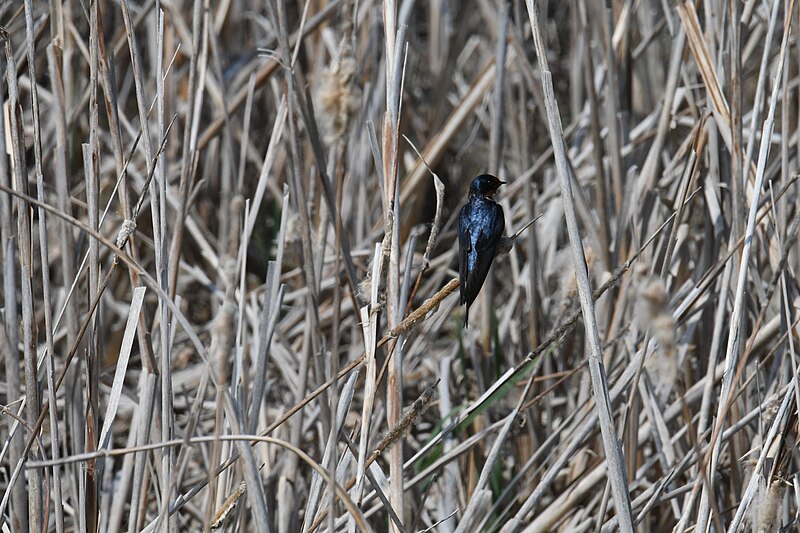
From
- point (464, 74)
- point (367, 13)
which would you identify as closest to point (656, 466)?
point (367, 13)

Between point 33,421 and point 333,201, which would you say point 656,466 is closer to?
point 333,201

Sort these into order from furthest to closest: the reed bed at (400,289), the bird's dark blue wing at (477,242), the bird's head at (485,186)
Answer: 1. the bird's head at (485,186)
2. the bird's dark blue wing at (477,242)
3. the reed bed at (400,289)

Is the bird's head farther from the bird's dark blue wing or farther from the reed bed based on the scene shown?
the reed bed

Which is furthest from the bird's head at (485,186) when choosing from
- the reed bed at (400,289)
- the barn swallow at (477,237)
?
the reed bed at (400,289)

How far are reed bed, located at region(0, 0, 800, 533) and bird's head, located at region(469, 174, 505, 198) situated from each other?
0.17m

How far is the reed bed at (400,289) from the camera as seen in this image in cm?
120

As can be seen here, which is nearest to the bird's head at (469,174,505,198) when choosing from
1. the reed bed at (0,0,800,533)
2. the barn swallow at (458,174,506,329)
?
the barn swallow at (458,174,506,329)

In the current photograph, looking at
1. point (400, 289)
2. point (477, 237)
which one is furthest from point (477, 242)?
point (400, 289)

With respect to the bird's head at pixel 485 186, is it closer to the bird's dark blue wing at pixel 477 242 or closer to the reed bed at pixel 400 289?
the bird's dark blue wing at pixel 477 242

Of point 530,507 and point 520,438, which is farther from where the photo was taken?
point 520,438

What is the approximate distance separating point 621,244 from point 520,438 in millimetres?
515

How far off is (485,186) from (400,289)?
0.64m

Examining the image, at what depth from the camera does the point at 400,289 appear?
4.27 ft

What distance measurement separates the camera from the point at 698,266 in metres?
1.84
